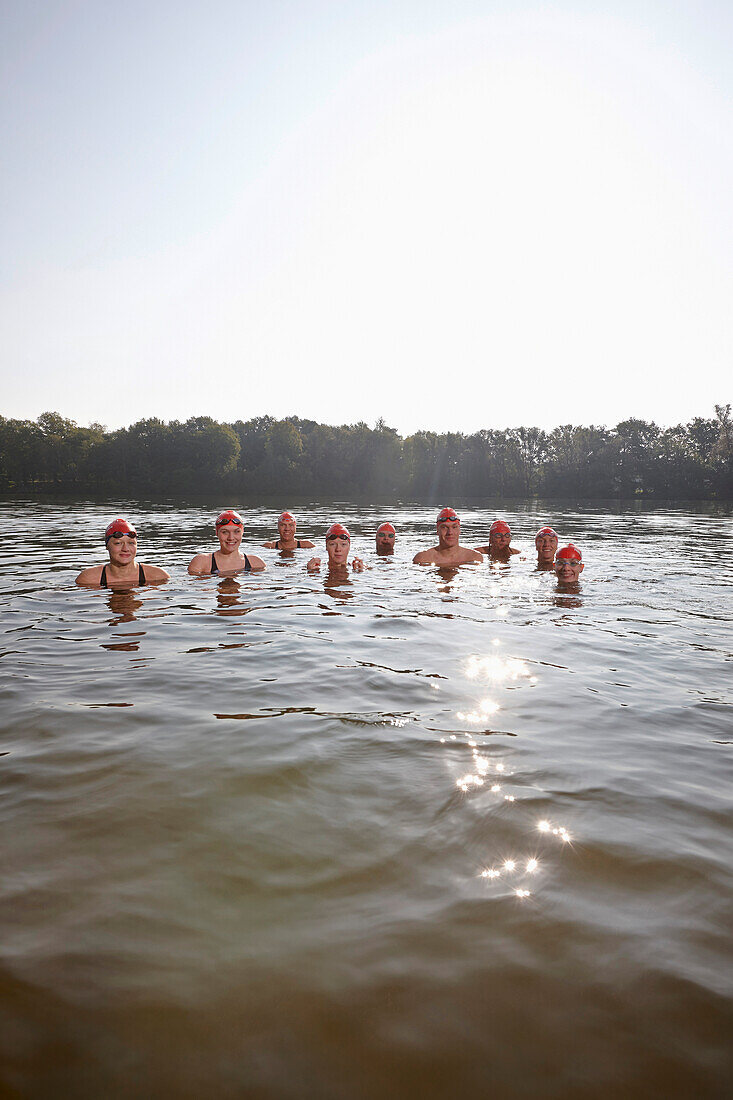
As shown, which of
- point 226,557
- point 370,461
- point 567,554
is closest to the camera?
point 567,554

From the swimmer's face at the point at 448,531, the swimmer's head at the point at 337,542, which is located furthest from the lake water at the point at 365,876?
the swimmer's face at the point at 448,531

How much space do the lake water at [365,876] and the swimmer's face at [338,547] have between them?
6.50 metres

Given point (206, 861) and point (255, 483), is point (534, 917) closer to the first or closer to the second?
point (206, 861)

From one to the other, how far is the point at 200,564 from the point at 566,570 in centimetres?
778

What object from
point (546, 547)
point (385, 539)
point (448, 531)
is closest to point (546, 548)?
point (546, 547)

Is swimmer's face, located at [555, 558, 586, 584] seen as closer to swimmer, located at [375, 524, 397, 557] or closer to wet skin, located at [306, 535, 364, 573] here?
wet skin, located at [306, 535, 364, 573]

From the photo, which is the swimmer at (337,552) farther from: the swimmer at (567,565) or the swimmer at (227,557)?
the swimmer at (567,565)

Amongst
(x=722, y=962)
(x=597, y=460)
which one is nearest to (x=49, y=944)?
(x=722, y=962)

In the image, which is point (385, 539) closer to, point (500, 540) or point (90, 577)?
point (500, 540)

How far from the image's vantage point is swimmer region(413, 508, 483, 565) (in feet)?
46.8

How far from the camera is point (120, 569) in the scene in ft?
37.4

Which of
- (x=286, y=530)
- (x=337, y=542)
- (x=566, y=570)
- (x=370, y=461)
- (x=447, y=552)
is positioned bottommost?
(x=566, y=570)

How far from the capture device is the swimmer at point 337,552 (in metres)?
13.2

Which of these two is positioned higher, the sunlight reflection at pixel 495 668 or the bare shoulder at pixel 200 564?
the bare shoulder at pixel 200 564
